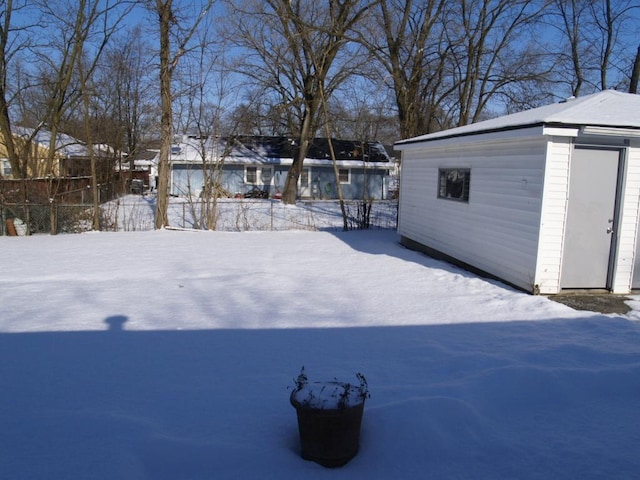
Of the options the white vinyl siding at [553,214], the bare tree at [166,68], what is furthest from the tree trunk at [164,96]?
the white vinyl siding at [553,214]

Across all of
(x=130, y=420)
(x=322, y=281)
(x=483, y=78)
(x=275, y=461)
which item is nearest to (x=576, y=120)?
(x=322, y=281)

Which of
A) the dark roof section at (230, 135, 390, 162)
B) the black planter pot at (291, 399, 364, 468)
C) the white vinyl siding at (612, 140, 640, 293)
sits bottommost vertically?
the black planter pot at (291, 399, 364, 468)

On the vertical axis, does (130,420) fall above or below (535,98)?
below

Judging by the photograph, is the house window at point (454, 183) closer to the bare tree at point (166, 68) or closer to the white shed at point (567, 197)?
the white shed at point (567, 197)

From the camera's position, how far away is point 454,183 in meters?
10.1

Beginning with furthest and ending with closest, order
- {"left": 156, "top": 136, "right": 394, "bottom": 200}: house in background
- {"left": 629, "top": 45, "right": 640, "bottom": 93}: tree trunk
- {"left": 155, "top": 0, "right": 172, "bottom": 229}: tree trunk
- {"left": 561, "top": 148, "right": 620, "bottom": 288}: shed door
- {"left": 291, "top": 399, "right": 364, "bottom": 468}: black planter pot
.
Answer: {"left": 156, "top": 136, "right": 394, "bottom": 200}: house in background
{"left": 629, "top": 45, "right": 640, "bottom": 93}: tree trunk
{"left": 155, "top": 0, "right": 172, "bottom": 229}: tree trunk
{"left": 561, "top": 148, "right": 620, "bottom": 288}: shed door
{"left": 291, "top": 399, "right": 364, "bottom": 468}: black planter pot

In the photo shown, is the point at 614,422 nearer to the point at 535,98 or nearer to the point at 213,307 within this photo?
the point at 213,307

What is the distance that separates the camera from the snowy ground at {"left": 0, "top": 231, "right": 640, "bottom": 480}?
300cm

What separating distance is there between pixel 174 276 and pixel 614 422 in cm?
718

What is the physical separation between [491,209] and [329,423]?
6.57 metres

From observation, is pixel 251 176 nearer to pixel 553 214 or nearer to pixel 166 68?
pixel 166 68

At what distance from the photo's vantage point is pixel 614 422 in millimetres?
3500

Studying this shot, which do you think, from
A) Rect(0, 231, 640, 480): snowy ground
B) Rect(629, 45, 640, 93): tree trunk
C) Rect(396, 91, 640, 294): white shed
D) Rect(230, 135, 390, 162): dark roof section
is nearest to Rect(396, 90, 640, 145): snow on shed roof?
Rect(396, 91, 640, 294): white shed

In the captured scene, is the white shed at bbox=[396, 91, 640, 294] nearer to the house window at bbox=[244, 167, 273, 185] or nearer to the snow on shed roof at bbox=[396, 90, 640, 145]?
the snow on shed roof at bbox=[396, 90, 640, 145]
